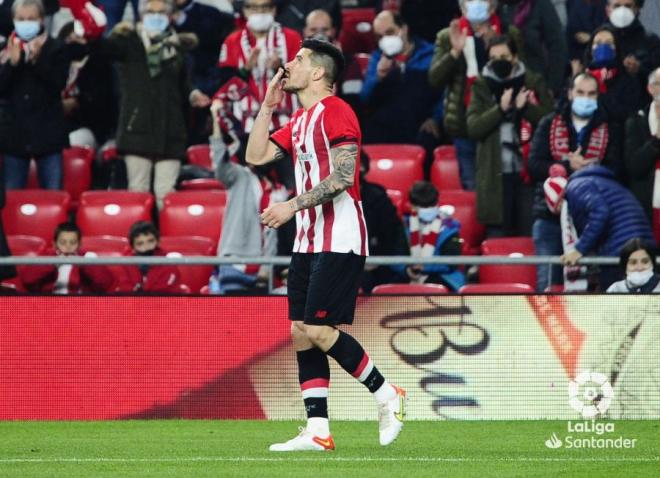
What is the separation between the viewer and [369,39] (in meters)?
16.0

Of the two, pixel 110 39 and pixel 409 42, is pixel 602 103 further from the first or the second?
pixel 110 39

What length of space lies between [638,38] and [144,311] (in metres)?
5.50

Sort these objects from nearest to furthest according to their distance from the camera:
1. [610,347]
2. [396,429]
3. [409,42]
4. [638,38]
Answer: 1. [396,429]
2. [610,347]
3. [638,38]
4. [409,42]

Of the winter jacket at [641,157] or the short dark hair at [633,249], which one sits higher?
the winter jacket at [641,157]

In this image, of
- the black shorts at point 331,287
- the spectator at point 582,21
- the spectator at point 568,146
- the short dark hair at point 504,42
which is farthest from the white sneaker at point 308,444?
the spectator at point 582,21

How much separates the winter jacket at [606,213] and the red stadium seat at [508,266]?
984 millimetres

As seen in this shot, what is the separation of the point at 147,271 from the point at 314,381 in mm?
4145

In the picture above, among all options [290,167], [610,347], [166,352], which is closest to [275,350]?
[166,352]

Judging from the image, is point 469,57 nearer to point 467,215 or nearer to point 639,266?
point 467,215

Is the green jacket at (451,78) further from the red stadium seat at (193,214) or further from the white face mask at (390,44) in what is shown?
the red stadium seat at (193,214)

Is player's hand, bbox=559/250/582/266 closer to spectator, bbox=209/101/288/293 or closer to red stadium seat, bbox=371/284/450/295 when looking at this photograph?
red stadium seat, bbox=371/284/450/295

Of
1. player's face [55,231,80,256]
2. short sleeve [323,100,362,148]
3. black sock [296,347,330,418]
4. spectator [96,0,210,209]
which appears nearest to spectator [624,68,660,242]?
spectator [96,0,210,209]

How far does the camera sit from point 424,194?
12602mm

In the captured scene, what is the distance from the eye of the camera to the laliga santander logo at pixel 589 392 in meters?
10.3
